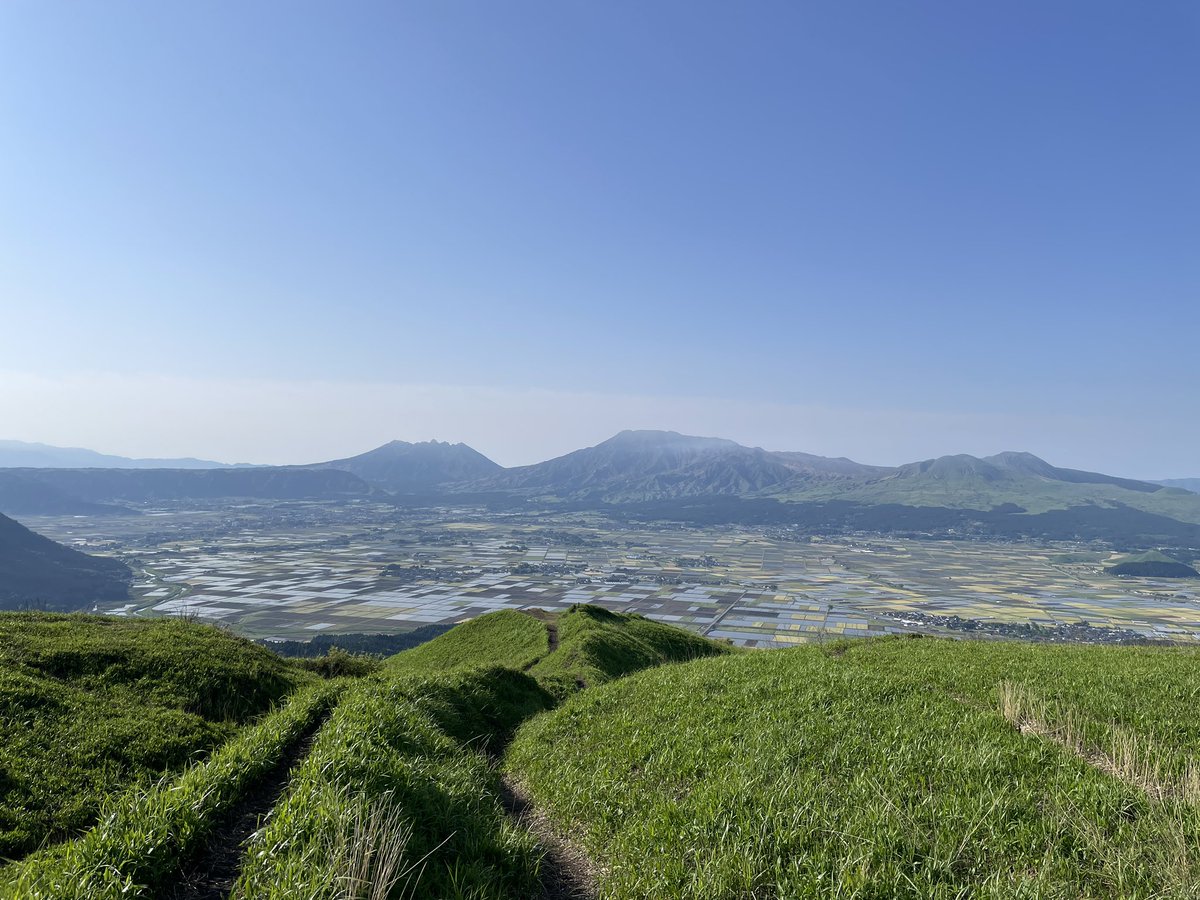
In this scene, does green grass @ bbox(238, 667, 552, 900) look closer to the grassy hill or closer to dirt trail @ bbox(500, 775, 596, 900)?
the grassy hill

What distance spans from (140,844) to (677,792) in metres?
9.87

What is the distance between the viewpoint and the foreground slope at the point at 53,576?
511 feet

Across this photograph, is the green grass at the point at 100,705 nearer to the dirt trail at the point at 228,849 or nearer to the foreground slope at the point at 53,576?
the dirt trail at the point at 228,849

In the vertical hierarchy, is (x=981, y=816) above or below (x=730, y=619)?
above

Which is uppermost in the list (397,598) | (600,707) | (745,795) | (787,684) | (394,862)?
(394,862)

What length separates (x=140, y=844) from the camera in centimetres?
819

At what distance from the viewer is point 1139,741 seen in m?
13.4

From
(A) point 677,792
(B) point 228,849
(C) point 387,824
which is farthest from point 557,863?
(B) point 228,849

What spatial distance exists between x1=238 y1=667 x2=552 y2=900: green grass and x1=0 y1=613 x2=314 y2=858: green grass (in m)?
4.10

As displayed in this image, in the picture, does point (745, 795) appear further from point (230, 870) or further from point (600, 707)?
point (600, 707)

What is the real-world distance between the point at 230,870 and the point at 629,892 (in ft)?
21.3

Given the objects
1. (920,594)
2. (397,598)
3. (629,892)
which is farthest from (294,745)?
(920,594)

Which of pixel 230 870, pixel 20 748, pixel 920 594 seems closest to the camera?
pixel 230 870

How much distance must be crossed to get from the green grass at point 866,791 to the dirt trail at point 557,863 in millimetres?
302
